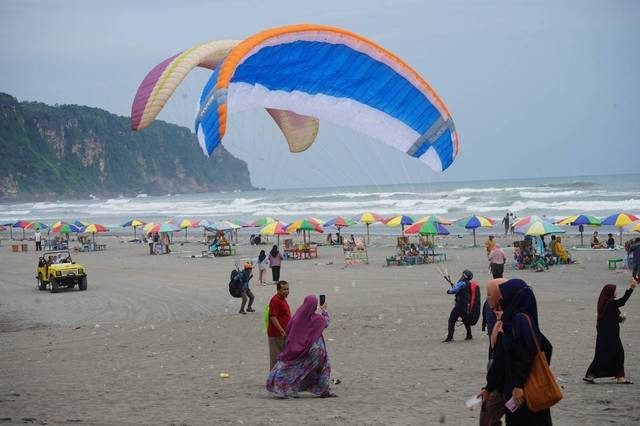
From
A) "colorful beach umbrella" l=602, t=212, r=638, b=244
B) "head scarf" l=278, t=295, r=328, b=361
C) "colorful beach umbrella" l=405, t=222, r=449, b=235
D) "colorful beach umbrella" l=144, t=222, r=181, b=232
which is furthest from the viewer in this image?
"colorful beach umbrella" l=144, t=222, r=181, b=232

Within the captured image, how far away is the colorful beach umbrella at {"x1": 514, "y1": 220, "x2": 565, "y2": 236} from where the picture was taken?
20938mm

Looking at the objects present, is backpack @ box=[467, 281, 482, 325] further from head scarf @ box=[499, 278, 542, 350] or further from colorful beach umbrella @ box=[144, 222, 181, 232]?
colorful beach umbrella @ box=[144, 222, 181, 232]

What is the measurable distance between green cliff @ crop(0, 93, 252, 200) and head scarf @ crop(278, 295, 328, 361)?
4790 inches

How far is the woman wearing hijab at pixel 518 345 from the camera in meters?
4.45

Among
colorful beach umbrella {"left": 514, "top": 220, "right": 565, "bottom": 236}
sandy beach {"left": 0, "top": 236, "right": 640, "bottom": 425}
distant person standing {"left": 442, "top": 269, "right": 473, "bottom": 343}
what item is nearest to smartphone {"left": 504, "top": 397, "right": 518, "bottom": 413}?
sandy beach {"left": 0, "top": 236, "right": 640, "bottom": 425}

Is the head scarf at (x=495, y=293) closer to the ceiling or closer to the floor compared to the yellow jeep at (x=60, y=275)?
closer to the ceiling

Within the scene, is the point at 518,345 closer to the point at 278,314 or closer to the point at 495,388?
the point at 495,388

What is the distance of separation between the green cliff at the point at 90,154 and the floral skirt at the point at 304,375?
122 m

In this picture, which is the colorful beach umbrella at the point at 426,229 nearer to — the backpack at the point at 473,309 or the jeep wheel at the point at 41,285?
the jeep wheel at the point at 41,285

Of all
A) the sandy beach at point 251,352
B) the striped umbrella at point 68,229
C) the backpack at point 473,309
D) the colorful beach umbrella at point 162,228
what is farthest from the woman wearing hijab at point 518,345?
the striped umbrella at point 68,229

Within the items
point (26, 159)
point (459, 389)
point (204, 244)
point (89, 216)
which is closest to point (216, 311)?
point (459, 389)

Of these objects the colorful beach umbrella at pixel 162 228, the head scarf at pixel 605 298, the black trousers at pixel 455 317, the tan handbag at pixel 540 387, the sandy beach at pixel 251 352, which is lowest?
the sandy beach at pixel 251 352

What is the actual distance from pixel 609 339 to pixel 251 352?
15.4 ft

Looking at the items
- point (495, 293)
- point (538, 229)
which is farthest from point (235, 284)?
point (538, 229)
